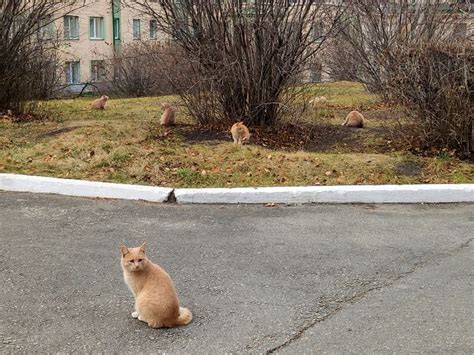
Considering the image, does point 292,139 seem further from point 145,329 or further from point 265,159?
point 145,329

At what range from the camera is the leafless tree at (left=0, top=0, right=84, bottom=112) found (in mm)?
10859

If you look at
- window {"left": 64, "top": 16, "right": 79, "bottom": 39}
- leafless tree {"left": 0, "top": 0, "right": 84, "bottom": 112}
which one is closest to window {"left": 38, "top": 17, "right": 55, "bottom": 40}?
leafless tree {"left": 0, "top": 0, "right": 84, "bottom": 112}

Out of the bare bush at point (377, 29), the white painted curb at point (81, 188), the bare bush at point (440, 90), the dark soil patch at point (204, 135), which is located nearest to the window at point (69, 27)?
the dark soil patch at point (204, 135)

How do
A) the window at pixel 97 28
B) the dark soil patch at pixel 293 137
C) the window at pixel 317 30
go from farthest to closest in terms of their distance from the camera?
the window at pixel 97 28
the window at pixel 317 30
the dark soil patch at pixel 293 137

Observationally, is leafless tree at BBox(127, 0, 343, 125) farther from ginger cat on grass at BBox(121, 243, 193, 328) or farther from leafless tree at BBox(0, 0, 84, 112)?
ginger cat on grass at BBox(121, 243, 193, 328)

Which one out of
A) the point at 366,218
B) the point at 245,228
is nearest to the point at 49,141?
the point at 245,228

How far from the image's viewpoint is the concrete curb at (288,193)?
21.4ft

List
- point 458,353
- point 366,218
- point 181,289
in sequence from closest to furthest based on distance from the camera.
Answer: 1. point 458,353
2. point 181,289
3. point 366,218

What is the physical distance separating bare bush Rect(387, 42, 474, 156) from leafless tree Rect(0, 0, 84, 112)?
21.9 ft

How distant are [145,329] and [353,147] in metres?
6.03

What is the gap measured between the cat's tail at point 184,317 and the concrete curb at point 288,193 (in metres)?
2.79

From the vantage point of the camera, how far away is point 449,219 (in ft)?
19.9

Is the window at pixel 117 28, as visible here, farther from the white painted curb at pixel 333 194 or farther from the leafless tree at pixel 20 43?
the white painted curb at pixel 333 194

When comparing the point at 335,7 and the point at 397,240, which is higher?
the point at 335,7
